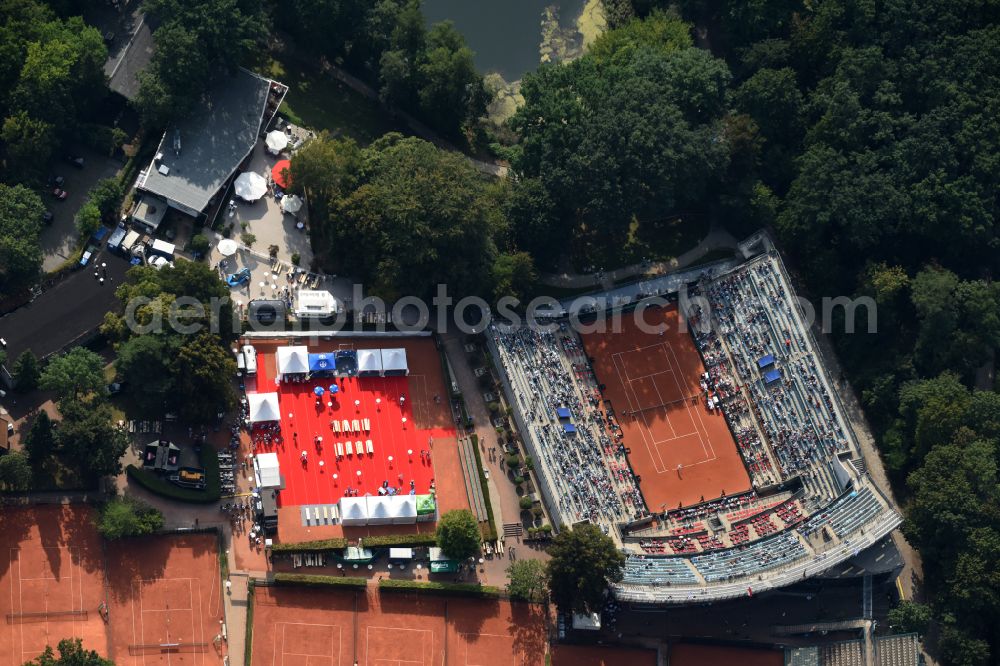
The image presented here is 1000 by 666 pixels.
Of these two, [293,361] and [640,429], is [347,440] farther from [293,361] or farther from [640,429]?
[640,429]

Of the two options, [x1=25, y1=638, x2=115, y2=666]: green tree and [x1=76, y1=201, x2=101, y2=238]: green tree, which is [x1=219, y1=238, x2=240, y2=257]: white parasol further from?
[x1=25, y1=638, x2=115, y2=666]: green tree

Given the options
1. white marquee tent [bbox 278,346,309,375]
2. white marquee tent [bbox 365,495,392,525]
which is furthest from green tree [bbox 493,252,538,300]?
white marquee tent [bbox 365,495,392,525]

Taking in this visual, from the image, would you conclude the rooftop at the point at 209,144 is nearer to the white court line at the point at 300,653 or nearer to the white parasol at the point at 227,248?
the white parasol at the point at 227,248

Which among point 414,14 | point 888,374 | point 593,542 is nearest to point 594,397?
point 593,542

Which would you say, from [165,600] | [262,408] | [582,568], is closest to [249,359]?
[262,408]

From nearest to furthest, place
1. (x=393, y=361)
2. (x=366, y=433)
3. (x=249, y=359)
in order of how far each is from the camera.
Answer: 1. (x=249, y=359)
2. (x=366, y=433)
3. (x=393, y=361)

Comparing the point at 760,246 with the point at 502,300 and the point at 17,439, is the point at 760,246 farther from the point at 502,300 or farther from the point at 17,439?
the point at 17,439

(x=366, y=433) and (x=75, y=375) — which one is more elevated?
(x=75, y=375)
